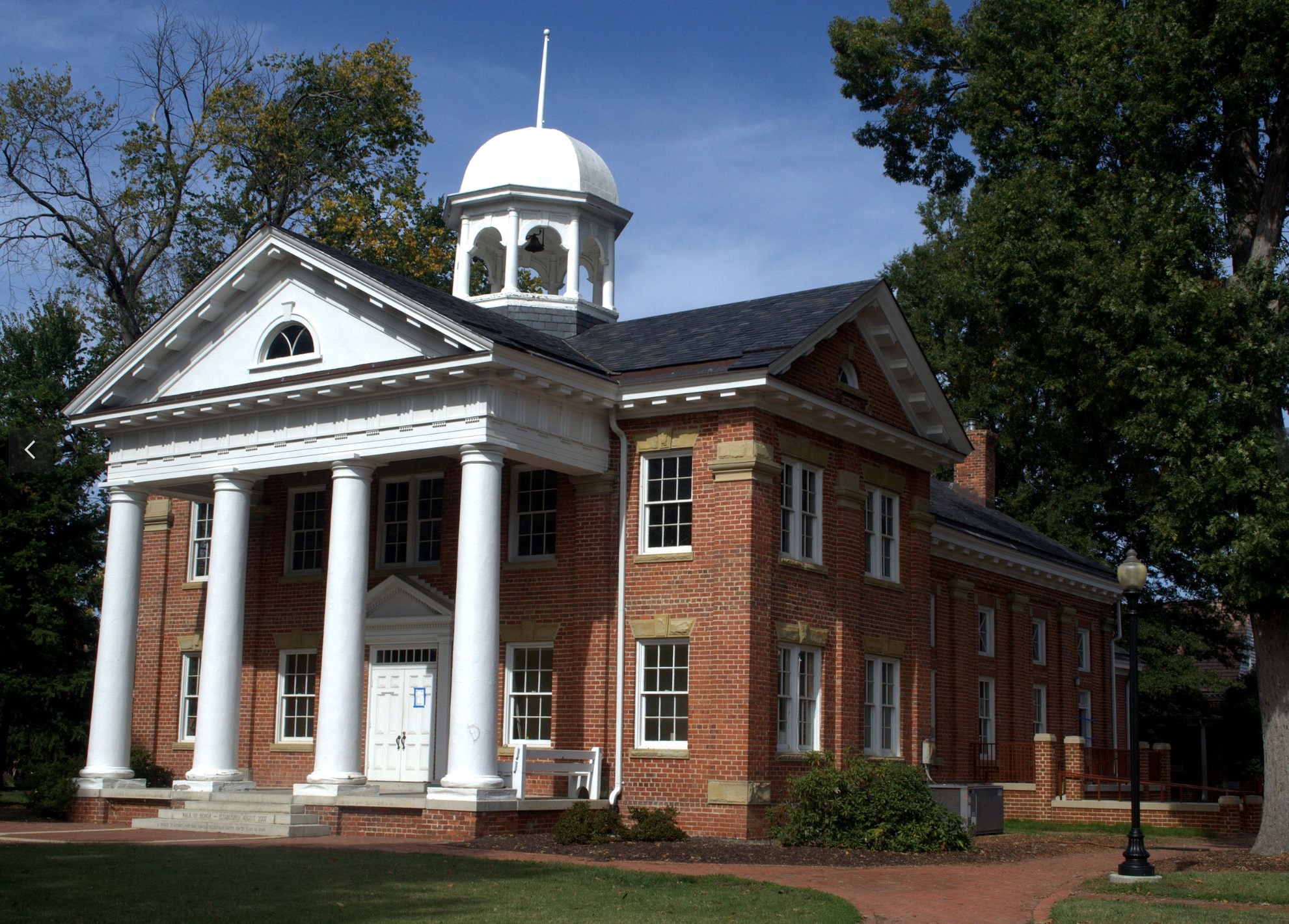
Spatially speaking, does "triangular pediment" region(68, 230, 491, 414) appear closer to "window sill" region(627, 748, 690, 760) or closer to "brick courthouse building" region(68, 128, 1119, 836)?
"brick courthouse building" region(68, 128, 1119, 836)

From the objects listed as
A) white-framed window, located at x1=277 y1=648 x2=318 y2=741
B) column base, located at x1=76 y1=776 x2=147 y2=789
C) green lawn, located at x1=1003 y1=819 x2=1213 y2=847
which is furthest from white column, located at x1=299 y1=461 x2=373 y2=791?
green lawn, located at x1=1003 y1=819 x2=1213 y2=847

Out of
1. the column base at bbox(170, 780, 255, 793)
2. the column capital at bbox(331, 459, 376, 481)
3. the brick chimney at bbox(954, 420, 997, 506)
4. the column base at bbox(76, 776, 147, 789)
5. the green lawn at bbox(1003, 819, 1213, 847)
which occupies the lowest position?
the green lawn at bbox(1003, 819, 1213, 847)

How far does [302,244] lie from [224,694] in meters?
7.52

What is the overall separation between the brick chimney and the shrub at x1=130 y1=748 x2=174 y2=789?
942 inches

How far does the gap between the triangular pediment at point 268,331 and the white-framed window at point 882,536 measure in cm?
868

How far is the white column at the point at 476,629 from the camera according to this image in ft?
66.7

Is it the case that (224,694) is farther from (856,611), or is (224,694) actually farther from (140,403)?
(856,611)

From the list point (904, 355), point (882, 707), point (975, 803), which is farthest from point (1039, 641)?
point (904, 355)

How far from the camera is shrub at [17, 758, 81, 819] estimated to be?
24192 mm

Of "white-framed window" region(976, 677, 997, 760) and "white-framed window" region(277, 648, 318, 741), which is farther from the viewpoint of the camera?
"white-framed window" region(976, 677, 997, 760)

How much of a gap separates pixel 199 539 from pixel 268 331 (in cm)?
613

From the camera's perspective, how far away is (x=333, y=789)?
21.1m

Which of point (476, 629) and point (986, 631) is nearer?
point (476, 629)

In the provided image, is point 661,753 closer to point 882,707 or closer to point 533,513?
point 533,513
